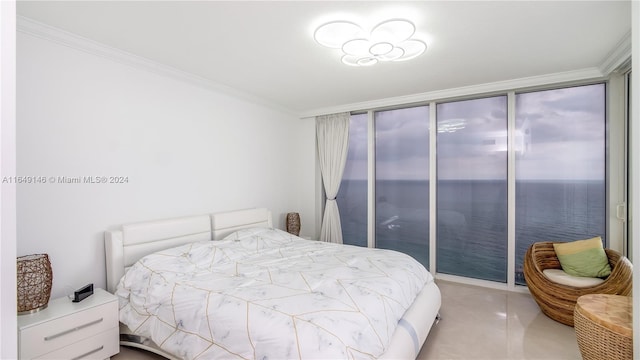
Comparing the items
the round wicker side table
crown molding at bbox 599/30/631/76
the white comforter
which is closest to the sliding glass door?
crown molding at bbox 599/30/631/76

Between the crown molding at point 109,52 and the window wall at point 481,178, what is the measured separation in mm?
2442

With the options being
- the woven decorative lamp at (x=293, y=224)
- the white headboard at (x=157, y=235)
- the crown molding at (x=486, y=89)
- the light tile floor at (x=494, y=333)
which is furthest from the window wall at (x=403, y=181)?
the white headboard at (x=157, y=235)

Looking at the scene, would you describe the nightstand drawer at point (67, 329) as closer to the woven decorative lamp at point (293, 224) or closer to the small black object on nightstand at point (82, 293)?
the small black object on nightstand at point (82, 293)

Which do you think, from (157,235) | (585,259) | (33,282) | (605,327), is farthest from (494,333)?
(33,282)

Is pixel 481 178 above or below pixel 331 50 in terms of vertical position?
below

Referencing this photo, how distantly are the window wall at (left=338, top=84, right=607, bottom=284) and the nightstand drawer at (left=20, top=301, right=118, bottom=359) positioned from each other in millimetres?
3497

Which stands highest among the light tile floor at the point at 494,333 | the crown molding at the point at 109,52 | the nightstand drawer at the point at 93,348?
the crown molding at the point at 109,52

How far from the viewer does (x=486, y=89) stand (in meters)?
3.65

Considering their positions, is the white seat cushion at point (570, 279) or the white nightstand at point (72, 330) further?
the white seat cushion at point (570, 279)

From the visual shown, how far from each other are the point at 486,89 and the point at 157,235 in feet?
13.4

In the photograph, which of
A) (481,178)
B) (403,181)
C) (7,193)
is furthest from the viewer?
(403,181)

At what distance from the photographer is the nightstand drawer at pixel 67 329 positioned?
189 centimetres

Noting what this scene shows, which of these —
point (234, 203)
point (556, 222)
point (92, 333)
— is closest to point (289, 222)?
point (234, 203)

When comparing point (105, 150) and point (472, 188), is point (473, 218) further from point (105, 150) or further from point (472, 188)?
point (105, 150)
